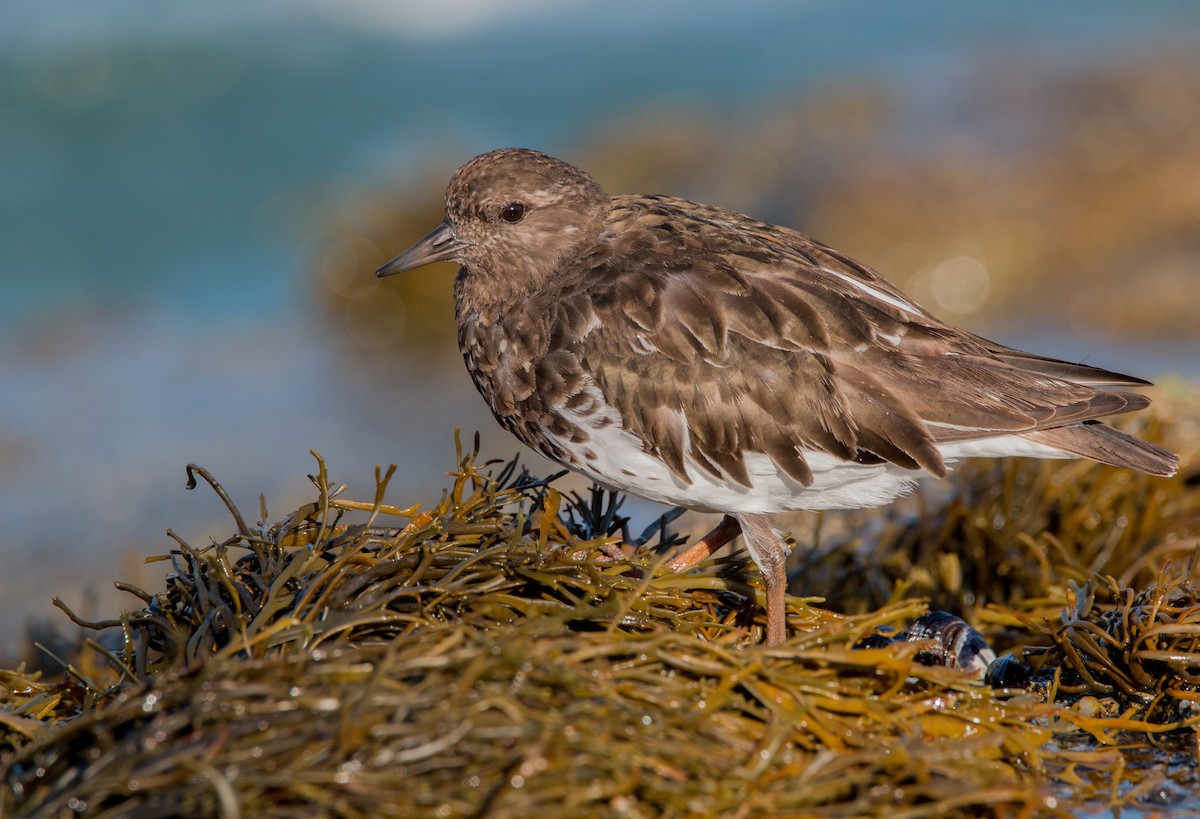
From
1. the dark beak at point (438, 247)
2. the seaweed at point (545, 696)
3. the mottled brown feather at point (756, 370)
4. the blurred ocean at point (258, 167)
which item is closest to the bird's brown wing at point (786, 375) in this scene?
the mottled brown feather at point (756, 370)

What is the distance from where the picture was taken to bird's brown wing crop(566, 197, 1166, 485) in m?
3.53

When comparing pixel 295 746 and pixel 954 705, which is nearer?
pixel 295 746

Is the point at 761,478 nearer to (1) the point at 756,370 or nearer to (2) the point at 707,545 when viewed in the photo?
(1) the point at 756,370

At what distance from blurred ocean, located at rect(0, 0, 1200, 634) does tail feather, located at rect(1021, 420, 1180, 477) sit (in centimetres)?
440

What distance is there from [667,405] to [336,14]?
15504 mm

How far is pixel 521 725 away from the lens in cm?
251

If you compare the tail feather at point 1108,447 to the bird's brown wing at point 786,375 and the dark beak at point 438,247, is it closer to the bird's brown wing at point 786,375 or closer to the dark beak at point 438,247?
the bird's brown wing at point 786,375

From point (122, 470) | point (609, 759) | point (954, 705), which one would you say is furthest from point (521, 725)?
point (122, 470)

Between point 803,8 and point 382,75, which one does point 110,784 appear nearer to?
point 382,75

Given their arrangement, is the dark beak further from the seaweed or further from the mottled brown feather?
the seaweed

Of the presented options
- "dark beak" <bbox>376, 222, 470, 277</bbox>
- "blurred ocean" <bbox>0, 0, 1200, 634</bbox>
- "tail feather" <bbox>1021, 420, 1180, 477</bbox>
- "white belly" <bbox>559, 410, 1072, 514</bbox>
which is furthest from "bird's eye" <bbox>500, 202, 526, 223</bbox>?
"blurred ocean" <bbox>0, 0, 1200, 634</bbox>

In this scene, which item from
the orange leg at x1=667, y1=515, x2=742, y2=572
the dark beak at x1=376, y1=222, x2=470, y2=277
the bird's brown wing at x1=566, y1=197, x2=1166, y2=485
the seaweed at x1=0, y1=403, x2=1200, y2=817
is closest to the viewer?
the seaweed at x1=0, y1=403, x2=1200, y2=817

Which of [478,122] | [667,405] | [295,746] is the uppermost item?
[478,122]

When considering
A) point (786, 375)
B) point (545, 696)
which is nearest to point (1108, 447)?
point (786, 375)
